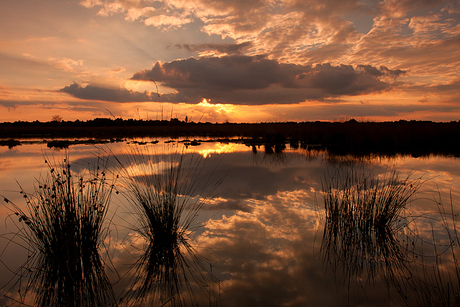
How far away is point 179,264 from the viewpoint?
10.3 feet

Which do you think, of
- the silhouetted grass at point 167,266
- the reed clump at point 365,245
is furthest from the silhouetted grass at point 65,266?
the reed clump at point 365,245

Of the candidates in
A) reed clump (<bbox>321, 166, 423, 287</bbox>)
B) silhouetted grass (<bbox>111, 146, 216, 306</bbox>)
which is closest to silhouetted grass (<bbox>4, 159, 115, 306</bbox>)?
silhouetted grass (<bbox>111, 146, 216, 306</bbox>)

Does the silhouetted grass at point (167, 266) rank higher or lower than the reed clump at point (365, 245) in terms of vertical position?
lower

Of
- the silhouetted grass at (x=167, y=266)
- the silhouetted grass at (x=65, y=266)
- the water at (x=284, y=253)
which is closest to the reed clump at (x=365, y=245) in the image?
the water at (x=284, y=253)

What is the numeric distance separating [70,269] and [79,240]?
0.34 meters

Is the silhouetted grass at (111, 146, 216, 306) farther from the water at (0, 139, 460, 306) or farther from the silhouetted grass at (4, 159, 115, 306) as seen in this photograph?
the silhouetted grass at (4, 159, 115, 306)

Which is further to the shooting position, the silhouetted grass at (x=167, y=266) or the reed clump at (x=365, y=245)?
the reed clump at (x=365, y=245)

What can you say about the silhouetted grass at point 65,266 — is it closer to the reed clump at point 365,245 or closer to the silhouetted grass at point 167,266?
the silhouetted grass at point 167,266

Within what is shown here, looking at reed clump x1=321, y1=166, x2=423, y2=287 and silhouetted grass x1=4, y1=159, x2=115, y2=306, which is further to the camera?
reed clump x1=321, y1=166, x2=423, y2=287

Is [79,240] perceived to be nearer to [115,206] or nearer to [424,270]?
[115,206]

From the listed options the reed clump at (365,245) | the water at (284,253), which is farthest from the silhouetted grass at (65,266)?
the reed clump at (365,245)

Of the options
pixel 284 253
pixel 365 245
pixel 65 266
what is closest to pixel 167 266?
pixel 65 266

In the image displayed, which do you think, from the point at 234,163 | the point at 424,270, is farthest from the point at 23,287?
the point at 234,163

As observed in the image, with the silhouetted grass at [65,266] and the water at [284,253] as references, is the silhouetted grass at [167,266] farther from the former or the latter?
the silhouetted grass at [65,266]
